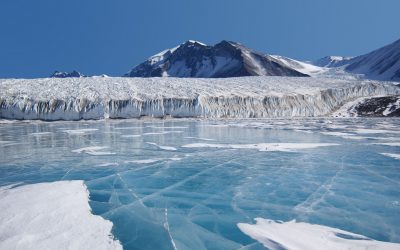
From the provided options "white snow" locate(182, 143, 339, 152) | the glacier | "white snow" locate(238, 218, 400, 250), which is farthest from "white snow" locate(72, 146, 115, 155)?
the glacier

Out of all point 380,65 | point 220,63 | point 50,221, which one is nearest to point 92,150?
point 50,221

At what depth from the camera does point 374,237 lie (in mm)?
4793

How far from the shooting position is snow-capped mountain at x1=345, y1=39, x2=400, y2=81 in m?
103

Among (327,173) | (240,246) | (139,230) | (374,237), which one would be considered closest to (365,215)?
(374,237)

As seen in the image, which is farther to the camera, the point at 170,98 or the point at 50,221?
the point at 170,98

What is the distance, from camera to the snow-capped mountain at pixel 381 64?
102975 mm

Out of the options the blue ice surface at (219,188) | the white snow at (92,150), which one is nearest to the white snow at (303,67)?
the white snow at (92,150)

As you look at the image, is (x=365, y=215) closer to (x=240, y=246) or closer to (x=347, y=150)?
(x=240, y=246)

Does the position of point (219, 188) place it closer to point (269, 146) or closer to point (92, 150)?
point (269, 146)

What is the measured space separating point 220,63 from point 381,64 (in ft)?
204

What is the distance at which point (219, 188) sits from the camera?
7598 millimetres

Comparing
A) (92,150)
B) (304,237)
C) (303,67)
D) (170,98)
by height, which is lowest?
(304,237)

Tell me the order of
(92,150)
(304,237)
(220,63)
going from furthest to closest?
(220,63) → (92,150) → (304,237)

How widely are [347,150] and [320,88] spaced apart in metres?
39.3
